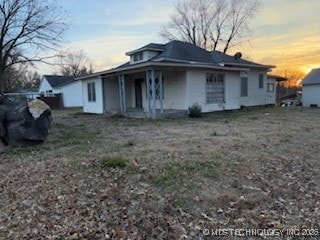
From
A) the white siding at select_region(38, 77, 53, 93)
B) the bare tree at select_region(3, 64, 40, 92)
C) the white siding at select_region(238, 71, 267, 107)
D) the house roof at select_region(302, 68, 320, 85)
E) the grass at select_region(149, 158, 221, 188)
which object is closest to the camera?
the grass at select_region(149, 158, 221, 188)

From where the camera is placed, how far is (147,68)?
49.0 feet

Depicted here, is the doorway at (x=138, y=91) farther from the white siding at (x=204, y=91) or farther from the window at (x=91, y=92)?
the white siding at (x=204, y=91)

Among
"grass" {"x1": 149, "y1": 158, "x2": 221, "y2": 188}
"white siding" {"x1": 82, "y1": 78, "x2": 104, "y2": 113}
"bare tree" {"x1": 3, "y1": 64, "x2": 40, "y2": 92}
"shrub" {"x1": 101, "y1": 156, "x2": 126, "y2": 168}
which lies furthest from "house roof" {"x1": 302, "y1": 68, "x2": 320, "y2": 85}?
"bare tree" {"x1": 3, "y1": 64, "x2": 40, "y2": 92}

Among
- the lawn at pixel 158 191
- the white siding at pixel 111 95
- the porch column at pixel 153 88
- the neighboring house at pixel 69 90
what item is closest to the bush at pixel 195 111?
A: the porch column at pixel 153 88

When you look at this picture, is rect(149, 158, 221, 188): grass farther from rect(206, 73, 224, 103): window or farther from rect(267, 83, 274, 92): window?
rect(267, 83, 274, 92): window

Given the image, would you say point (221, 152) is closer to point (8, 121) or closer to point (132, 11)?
point (8, 121)

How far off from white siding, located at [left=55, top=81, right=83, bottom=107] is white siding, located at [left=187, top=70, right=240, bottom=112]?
19.0 meters

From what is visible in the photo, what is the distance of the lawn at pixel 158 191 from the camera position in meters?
4.02

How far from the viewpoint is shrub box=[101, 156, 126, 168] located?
19.9 feet

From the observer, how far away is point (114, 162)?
6.13 meters

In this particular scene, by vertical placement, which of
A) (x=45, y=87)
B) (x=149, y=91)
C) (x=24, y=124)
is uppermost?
(x=45, y=87)

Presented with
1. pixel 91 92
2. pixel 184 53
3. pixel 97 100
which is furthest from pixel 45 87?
pixel 184 53

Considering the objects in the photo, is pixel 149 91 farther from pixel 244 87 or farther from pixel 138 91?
pixel 244 87

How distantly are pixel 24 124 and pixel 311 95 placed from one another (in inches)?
937
